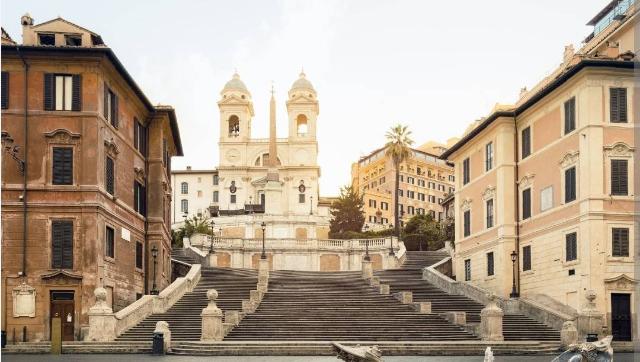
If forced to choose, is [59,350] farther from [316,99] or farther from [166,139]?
[316,99]

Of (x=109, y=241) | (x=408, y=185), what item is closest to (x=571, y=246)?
(x=109, y=241)

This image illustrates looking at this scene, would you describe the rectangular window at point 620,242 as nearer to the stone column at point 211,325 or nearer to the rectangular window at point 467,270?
the stone column at point 211,325

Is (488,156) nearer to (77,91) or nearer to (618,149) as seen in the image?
(618,149)

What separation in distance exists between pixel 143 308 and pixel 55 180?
6.46 m

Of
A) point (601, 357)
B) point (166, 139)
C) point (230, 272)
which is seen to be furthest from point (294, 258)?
point (601, 357)

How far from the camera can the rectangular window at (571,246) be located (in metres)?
35.0

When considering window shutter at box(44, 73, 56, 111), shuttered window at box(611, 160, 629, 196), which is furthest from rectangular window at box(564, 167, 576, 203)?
window shutter at box(44, 73, 56, 111)

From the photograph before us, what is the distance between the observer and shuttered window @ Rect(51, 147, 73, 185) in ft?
110

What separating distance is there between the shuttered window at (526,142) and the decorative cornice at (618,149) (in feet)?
23.5

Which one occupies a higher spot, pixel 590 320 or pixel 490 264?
pixel 490 264

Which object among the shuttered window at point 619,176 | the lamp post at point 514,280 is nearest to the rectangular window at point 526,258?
the lamp post at point 514,280

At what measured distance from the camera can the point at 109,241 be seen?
3572cm

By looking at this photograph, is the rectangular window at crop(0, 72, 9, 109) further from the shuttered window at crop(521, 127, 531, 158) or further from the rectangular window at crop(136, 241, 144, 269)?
the shuttered window at crop(521, 127, 531, 158)

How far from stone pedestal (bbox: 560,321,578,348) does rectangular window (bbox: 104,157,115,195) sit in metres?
18.9
